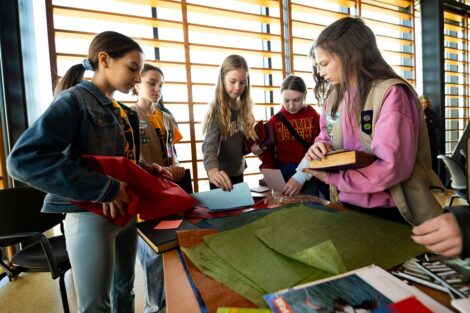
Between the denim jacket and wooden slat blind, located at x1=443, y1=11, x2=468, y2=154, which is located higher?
wooden slat blind, located at x1=443, y1=11, x2=468, y2=154

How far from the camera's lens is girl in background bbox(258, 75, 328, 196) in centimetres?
213

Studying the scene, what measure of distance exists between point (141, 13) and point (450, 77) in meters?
5.94

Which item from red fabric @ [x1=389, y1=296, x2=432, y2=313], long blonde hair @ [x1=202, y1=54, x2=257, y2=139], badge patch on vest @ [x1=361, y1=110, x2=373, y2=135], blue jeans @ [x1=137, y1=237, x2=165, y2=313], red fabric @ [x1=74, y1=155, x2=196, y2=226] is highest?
long blonde hair @ [x1=202, y1=54, x2=257, y2=139]

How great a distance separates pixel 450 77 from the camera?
566 cm

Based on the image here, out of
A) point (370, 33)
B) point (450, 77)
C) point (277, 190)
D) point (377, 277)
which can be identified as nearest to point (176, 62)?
point (277, 190)

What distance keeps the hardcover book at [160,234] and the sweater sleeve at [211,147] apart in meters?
0.70

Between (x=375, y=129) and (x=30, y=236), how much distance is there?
189cm

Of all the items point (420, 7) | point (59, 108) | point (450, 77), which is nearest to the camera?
point (59, 108)

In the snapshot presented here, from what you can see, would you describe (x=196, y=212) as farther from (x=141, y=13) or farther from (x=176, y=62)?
(x=141, y=13)

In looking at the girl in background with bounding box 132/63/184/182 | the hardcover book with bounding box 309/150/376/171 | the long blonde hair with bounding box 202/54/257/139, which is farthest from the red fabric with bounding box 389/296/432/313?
the girl in background with bounding box 132/63/184/182

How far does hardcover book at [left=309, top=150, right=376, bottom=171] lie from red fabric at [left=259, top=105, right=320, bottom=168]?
1124 mm

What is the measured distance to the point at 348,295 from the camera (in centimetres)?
51

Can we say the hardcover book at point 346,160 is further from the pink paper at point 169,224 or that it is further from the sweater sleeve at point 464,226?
the pink paper at point 169,224

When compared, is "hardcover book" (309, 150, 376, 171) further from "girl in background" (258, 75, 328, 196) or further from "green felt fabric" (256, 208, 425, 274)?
"girl in background" (258, 75, 328, 196)
